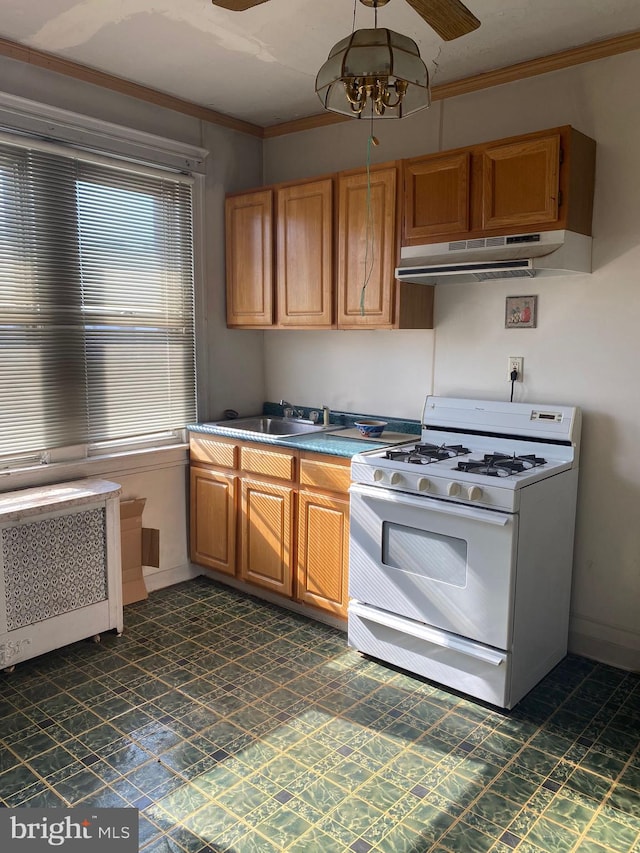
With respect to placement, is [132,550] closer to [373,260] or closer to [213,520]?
[213,520]

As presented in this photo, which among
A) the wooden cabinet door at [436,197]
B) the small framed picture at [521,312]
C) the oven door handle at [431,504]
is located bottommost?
the oven door handle at [431,504]

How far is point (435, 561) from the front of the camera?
2.73 metres

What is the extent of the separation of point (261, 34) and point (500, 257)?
4.57 ft

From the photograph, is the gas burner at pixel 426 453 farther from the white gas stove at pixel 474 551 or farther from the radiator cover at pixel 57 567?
the radiator cover at pixel 57 567

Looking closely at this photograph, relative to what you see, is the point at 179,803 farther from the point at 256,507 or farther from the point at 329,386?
the point at 329,386

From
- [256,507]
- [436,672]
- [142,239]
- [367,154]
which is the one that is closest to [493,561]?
[436,672]

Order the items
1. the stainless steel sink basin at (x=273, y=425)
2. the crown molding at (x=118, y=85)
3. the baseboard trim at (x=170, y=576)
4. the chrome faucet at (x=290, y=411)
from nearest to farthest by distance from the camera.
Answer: the crown molding at (x=118, y=85) < the baseboard trim at (x=170, y=576) < the stainless steel sink basin at (x=273, y=425) < the chrome faucet at (x=290, y=411)

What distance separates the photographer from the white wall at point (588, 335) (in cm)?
284

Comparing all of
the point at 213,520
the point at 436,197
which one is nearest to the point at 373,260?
the point at 436,197

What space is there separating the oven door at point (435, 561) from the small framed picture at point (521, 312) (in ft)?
3.37

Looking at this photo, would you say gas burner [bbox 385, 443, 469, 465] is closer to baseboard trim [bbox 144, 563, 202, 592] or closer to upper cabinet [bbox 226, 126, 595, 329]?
upper cabinet [bbox 226, 126, 595, 329]

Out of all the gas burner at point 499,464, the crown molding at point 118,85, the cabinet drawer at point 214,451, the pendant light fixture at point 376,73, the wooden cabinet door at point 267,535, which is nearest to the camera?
the pendant light fixture at point 376,73

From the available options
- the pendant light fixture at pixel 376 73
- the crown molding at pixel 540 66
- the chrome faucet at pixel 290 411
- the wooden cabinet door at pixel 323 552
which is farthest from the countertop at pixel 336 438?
the crown molding at pixel 540 66

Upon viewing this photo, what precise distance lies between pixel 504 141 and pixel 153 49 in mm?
1631
